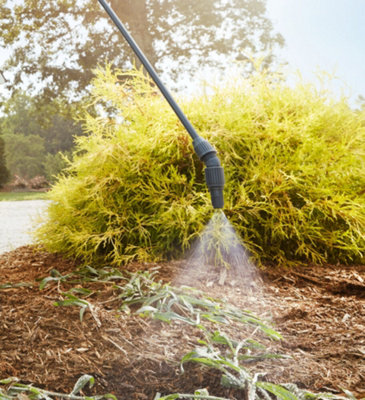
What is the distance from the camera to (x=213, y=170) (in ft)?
7.06

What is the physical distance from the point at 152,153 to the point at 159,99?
23.6 inches

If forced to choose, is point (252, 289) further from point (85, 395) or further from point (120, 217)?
point (85, 395)

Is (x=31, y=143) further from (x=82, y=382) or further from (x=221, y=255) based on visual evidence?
(x=82, y=382)

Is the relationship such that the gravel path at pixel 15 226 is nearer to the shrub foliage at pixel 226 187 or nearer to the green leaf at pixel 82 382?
the shrub foliage at pixel 226 187

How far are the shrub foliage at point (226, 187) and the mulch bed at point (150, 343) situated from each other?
0.63 m

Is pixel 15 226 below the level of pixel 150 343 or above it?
below

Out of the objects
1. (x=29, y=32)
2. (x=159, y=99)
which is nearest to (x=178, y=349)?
(x=159, y=99)

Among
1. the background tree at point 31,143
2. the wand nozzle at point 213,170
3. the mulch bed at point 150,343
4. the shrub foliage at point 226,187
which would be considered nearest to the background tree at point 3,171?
the background tree at point 31,143

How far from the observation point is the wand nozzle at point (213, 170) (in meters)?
2.15

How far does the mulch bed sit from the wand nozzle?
0.66m

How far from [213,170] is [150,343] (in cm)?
88

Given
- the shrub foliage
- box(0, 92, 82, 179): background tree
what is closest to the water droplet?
the shrub foliage

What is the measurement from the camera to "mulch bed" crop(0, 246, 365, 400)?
1.60m

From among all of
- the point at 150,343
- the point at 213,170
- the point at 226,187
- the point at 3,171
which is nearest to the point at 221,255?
the point at 226,187
